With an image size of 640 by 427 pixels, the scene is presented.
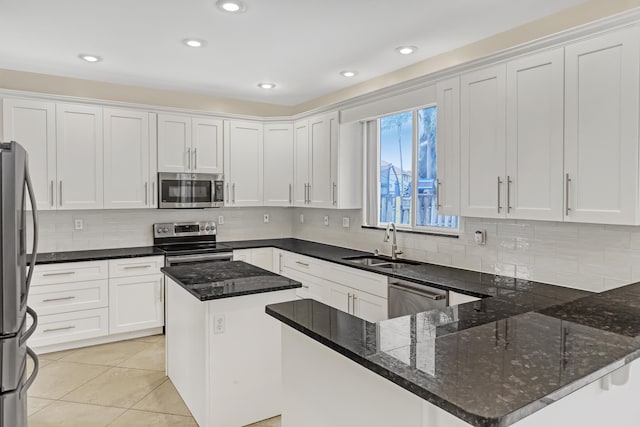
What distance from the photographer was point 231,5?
8.76 ft

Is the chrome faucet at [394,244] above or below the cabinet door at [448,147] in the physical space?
below

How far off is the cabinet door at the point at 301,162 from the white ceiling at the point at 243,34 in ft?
2.54

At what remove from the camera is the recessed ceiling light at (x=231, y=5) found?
8.63ft

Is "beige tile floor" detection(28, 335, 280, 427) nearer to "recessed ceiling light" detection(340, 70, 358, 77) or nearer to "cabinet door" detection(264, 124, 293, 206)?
"cabinet door" detection(264, 124, 293, 206)

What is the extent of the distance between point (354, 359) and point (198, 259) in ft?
11.6

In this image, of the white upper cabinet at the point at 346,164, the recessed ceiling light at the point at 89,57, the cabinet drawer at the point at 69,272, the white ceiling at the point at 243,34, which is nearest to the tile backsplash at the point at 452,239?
the white upper cabinet at the point at 346,164

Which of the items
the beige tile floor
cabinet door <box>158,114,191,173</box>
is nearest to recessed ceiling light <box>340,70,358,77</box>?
cabinet door <box>158,114,191,173</box>

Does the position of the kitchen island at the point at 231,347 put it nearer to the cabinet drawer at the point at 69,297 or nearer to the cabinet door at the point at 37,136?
the cabinet drawer at the point at 69,297

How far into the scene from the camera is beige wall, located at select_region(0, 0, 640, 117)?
2676 millimetres

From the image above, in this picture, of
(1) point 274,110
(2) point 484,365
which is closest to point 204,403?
(2) point 484,365

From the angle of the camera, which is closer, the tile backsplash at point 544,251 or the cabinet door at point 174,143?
the tile backsplash at point 544,251

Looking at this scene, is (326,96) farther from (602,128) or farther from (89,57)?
(602,128)

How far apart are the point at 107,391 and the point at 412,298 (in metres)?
2.44

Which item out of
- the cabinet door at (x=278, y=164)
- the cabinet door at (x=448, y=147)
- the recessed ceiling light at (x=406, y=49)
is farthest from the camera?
the cabinet door at (x=278, y=164)
